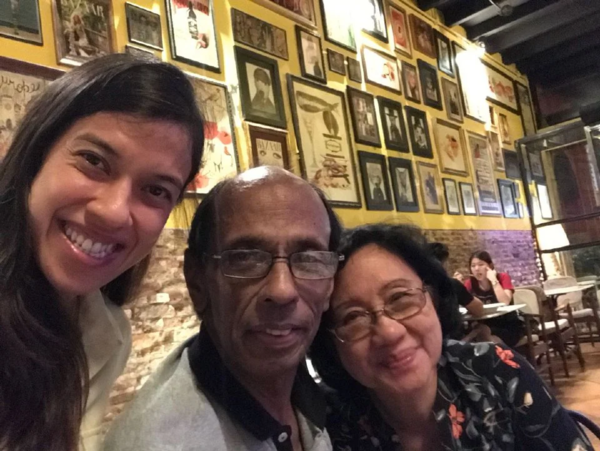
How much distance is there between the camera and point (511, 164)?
6.80 metres

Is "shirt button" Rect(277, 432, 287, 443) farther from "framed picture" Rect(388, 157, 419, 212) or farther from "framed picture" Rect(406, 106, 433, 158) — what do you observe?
"framed picture" Rect(406, 106, 433, 158)

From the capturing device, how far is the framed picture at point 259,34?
3475mm

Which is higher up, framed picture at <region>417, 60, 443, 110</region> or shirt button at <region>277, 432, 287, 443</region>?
framed picture at <region>417, 60, 443, 110</region>

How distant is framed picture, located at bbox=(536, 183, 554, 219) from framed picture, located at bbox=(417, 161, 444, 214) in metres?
2.40

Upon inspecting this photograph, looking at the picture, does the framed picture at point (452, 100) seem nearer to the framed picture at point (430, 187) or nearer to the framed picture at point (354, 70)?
the framed picture at point (430, 187)

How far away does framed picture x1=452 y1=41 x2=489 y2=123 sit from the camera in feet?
20.2

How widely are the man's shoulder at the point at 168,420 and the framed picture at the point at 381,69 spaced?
13.2ft

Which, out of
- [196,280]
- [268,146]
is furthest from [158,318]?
[196,280]

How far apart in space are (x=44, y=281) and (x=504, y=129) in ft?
22.0

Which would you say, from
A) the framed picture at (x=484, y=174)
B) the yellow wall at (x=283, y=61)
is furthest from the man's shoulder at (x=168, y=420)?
the framed picture at (x=484, y=174)

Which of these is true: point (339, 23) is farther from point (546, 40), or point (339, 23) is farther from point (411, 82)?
point (546, 40)

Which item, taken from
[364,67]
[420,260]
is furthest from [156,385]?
[364,67]

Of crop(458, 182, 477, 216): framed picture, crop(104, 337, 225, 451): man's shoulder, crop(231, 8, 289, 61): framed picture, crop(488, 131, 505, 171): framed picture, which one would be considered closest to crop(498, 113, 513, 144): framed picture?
crop(488, 131, 505, 171): framed picture

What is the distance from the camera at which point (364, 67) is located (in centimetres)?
462
